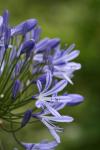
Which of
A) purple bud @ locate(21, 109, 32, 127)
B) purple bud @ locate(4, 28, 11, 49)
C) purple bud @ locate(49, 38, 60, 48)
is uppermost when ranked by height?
purple bud @ locate(4, 28, 11, 49)

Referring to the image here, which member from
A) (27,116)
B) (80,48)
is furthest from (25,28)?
(80,48)

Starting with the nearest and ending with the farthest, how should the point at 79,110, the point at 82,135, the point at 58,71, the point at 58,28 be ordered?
the point at 58,71 → the point at 82,135 → the point at 79,110 → the point at 58,28

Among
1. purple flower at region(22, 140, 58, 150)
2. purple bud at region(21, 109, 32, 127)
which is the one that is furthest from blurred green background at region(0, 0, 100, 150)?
purple bud at region(21, 109, 32, 127)

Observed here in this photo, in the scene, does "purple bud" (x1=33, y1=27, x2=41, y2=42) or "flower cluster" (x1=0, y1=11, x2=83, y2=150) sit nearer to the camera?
"flower cluster" (x1=0, y1=11, x2=83, y2=150)

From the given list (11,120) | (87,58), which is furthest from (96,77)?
(11,120)

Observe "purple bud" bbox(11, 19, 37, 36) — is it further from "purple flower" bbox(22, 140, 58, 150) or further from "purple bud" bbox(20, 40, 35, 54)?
"purple flower" bbox(22, 140, 58, 150)

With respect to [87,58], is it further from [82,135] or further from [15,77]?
[15,77]

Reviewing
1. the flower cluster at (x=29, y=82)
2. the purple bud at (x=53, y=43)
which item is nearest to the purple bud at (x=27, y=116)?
the flower cluster at (x=29, y=82)
